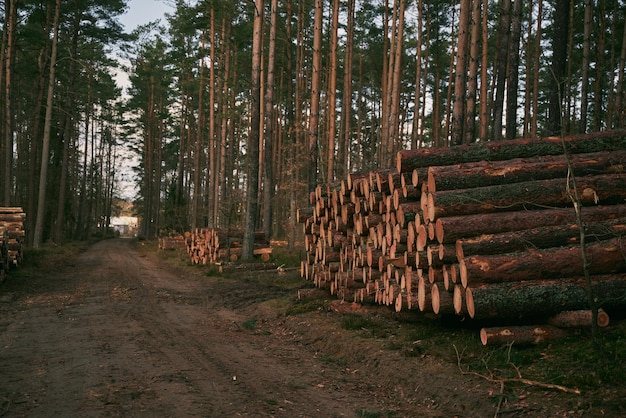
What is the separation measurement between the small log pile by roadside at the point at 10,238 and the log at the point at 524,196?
1366cm

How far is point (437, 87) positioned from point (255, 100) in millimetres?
18526

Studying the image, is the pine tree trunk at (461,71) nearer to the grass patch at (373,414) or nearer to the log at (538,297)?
the log at (538,297)

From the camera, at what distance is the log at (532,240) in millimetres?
6965

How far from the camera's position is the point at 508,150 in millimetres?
8805

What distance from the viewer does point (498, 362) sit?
628 centimetres

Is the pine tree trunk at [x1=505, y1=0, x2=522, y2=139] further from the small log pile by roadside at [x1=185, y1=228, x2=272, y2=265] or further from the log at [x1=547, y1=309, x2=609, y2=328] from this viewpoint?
the small log pile by roadside at [x1=185, y1=228, x2=272, y2=265]

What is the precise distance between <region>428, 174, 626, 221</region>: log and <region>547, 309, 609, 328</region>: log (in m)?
1.63

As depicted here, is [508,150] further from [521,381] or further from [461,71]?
[461,71]

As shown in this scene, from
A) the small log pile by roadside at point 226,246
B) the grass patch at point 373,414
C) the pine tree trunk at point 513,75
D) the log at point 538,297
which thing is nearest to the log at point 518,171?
the log at point 538,297

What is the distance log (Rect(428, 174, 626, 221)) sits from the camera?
24.9ft

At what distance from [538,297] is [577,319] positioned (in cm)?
48

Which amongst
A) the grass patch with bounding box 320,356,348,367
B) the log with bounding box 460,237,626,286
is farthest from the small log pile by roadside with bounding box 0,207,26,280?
the log with bounding box 460,237,626,286

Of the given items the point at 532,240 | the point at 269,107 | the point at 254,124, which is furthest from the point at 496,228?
the point at 269,107

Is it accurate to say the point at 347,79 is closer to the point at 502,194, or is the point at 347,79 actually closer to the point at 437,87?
the point at 437,87
